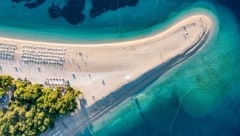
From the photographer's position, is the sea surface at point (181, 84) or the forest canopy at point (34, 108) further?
the sea surface at point (181, 84)

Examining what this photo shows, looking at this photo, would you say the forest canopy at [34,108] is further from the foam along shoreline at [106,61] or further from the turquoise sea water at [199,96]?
the turquoise sea water at [199,96]

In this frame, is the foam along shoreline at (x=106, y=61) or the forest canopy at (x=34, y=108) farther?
the foam along shoreline at (x=106, y=61)

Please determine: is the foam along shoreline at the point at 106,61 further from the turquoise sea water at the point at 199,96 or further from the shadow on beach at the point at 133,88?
the turquoise sea water at the point at 199,96

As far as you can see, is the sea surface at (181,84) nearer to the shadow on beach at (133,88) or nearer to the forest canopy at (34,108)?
the shadow on beach at (133,88)

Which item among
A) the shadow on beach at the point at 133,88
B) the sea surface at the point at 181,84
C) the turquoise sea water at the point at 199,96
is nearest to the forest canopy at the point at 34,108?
the shadow on beach at the point at 133,88

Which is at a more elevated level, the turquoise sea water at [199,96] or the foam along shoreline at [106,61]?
the foam along shoreline at [106,61]

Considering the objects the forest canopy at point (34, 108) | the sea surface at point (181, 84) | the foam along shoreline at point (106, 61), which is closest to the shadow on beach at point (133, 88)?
the foam along shoreline at point (106, 61)

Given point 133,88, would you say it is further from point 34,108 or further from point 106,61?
point 34,108
